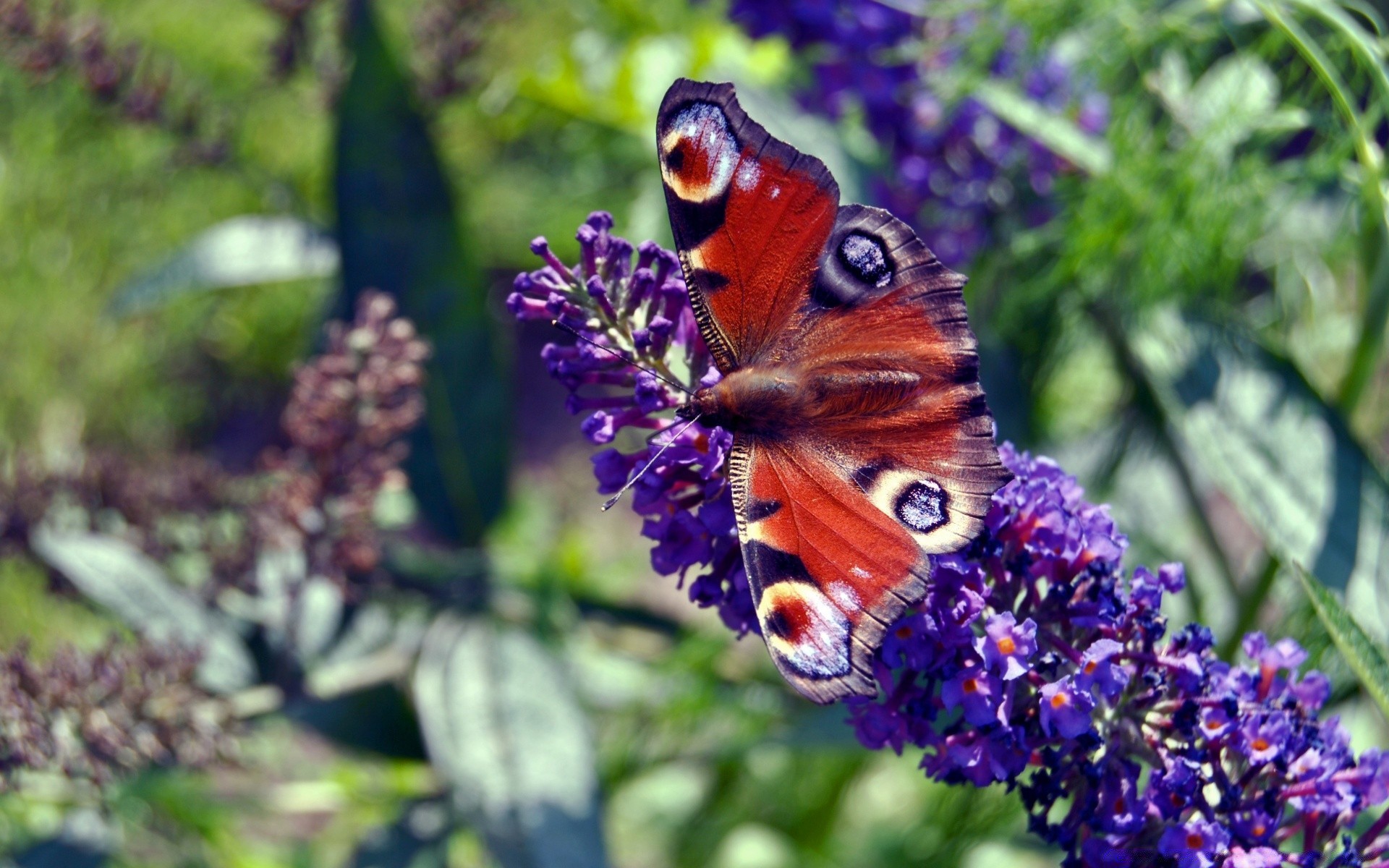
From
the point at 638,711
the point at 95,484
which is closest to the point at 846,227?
the point at 638,711

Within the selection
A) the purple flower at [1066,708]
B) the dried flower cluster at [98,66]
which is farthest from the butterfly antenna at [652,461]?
the dried flower cluster at [98,66]

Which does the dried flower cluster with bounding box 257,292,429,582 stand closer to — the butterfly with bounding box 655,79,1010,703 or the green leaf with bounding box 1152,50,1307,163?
the butterfly with bounding box 655,79,1010,703

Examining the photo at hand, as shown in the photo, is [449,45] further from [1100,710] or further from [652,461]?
[1100,710]

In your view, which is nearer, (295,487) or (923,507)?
(923,507)

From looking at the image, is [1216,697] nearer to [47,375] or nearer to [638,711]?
[638,711]

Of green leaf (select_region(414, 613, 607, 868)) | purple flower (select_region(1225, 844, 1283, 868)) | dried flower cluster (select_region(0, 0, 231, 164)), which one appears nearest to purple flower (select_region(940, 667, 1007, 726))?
purple flower (select_region(1225, 844, 1283, 868))

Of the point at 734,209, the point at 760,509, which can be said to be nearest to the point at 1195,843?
the point at 760,509

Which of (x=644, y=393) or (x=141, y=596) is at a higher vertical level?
(x=644, y=393)

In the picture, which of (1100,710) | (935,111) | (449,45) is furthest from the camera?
(449,45)
